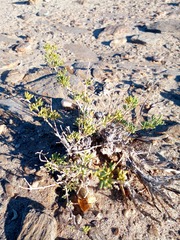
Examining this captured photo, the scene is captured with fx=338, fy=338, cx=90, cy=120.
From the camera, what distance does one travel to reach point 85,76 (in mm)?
4109

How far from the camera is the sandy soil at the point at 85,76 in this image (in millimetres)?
2535

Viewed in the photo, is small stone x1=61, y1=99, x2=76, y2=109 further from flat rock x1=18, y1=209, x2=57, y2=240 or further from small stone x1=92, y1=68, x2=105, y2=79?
flat rock x1=18, y1=209, x2=57, y2=240

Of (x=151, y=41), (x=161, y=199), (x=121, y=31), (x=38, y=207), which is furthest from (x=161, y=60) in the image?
(x=38, y=207)

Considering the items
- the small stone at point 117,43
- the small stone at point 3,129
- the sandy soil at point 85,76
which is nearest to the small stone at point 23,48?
the sandy soil at point 85,76

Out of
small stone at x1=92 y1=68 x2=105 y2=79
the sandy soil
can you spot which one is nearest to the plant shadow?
the sandy soil

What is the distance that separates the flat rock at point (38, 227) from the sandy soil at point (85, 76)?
0.05 m

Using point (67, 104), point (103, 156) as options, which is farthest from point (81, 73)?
point (103, 156)

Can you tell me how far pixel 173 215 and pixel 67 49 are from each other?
3.12m

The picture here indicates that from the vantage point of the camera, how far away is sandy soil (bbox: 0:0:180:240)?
2535mm

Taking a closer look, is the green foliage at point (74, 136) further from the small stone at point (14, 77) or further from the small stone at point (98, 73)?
the small stone at point (14, 77)

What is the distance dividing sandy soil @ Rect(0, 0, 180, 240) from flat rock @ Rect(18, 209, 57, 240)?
0.16 feet

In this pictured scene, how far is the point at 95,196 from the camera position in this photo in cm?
265

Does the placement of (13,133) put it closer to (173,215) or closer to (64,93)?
(64,93)

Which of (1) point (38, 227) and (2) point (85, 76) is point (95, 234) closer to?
(1) point (38, 227)
